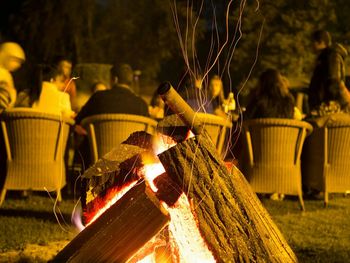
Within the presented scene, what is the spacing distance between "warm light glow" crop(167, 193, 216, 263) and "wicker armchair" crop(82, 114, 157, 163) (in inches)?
113

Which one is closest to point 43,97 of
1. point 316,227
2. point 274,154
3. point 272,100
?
point 272,100

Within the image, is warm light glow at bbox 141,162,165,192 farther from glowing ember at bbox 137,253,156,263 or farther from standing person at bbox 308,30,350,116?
standing person at bbox 308,30,350,116

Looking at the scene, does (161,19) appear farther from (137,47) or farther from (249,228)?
(249,228)

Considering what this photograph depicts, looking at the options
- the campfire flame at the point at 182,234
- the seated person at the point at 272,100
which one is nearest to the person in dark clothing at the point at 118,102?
the seated person at the point at 272,100

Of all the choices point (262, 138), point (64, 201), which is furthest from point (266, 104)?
point (64, 201)

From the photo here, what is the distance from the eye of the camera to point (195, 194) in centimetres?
281

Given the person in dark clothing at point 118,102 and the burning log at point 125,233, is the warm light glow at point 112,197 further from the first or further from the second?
the person in dark clothing at point 118,102

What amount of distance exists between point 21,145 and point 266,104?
110 inches

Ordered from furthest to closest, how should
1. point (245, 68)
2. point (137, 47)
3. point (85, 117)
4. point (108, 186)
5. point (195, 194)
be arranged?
point (137, 47)
point (245, 68)
point (85, 117)
point (108, 186)
point (195, 194)

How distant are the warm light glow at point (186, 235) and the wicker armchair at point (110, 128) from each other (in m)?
2.87

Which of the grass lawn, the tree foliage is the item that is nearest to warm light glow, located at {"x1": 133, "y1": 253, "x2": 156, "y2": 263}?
the grass lawn

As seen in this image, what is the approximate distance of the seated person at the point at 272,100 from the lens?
6711mm

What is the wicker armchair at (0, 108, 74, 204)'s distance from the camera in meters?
5.70

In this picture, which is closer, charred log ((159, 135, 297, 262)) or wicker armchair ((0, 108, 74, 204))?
charred log ((159, 135, 297, 262))
